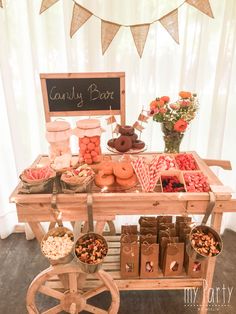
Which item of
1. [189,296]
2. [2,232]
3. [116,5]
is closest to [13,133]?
[2,232]

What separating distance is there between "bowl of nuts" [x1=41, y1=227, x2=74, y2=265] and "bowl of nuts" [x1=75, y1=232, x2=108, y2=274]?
0.14ft

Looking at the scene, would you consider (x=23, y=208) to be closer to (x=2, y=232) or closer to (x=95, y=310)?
(x=95, y=310)

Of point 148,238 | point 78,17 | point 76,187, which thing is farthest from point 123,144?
point 78,17

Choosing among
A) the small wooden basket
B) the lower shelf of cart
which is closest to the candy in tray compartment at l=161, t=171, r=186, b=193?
the small wooden basket

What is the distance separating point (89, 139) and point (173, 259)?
80cm

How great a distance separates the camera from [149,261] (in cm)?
156

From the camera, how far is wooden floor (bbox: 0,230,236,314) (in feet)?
5.98

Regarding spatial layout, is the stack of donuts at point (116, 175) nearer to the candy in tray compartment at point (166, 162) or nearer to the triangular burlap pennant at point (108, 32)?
the candy in tray compartment at point (166, 162)

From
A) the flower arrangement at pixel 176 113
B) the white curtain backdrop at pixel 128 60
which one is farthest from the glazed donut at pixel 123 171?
the white curtain backdrop at pixel 128 60

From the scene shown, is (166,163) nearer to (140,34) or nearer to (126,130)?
(126,130)

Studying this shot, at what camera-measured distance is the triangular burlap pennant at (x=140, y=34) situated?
184 centimetres

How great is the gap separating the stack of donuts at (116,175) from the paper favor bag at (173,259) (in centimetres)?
45

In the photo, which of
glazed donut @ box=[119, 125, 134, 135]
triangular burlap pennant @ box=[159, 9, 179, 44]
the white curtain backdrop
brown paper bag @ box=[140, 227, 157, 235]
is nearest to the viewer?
glazed donut @ box=[119, 125, 134, 135]

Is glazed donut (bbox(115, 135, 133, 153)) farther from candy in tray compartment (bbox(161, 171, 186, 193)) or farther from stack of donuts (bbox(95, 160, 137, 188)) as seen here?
candy in tray compartment (bbox(161, 171, 186, 193))
